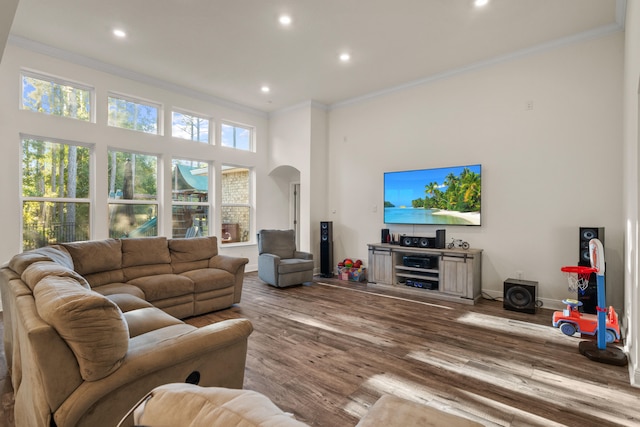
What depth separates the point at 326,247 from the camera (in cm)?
651

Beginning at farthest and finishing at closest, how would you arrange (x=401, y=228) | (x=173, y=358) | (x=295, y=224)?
(x=295, y=224)
(x=401, y=228)
(x=173, y=358)

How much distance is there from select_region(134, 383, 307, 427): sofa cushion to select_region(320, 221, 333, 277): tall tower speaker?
5.76m

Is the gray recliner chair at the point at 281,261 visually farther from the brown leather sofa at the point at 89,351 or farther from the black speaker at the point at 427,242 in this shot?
the brown leather sofa at the point at 89,351

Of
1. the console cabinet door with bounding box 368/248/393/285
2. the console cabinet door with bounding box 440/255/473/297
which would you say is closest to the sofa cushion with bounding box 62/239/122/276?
the console cabinet door with bounding box 368/248/393/285

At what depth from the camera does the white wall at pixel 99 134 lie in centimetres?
420

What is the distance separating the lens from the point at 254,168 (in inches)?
285

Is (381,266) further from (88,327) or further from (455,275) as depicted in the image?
(88,327)

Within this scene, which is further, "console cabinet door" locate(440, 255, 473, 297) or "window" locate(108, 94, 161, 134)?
"window" locate(108, 94, 161, 134)

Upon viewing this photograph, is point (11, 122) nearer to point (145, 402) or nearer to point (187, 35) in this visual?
point (187, 35)

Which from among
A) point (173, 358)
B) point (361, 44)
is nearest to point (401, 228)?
point (361, 44)

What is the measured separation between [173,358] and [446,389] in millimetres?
1872

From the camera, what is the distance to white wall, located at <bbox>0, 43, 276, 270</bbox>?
4.20 meters

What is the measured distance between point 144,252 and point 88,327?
9.67 feet

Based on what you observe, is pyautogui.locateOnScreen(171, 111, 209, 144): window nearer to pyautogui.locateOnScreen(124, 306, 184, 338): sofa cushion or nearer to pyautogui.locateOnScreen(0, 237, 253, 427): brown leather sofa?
pyautogui.locateOnScreen(0, 237, 253, 427): brown leather sofa
